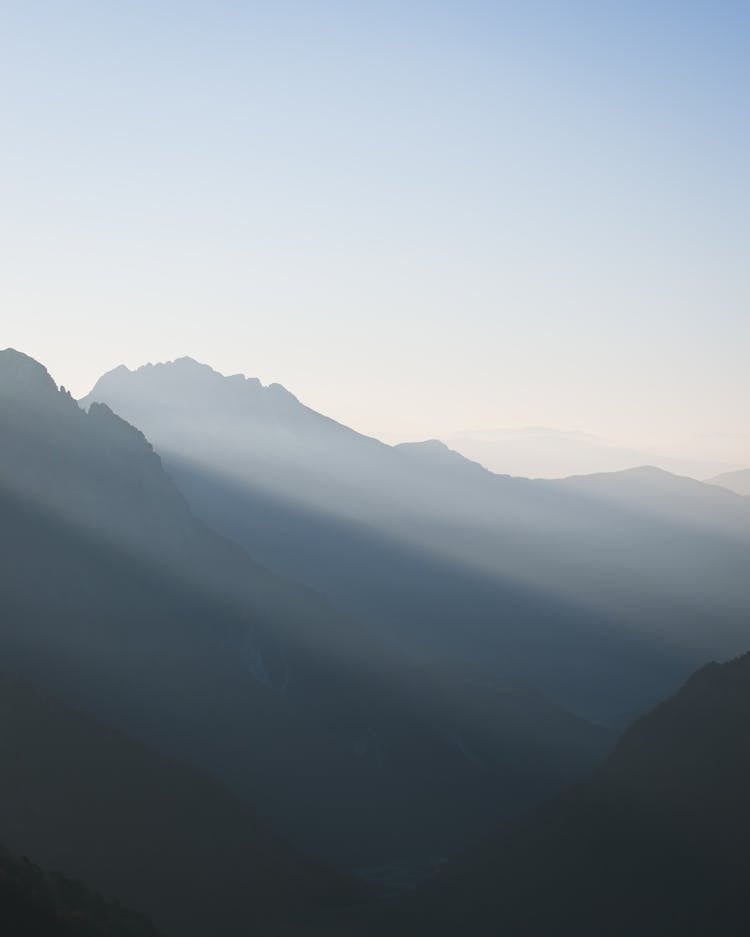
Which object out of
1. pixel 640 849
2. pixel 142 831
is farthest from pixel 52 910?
pixel 640 849

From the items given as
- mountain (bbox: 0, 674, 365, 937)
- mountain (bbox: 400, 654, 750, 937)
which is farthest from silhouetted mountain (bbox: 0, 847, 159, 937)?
mountain (bbox: 400, 654, 750, 937)

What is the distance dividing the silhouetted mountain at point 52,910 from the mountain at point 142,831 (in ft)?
125

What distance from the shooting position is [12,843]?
447ft

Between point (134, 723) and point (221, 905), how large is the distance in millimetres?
55466

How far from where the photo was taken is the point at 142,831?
15362 cm

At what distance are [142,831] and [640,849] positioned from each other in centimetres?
7140

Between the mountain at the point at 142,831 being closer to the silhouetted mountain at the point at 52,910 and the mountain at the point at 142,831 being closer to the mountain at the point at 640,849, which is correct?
the mountain at the point at 640,849

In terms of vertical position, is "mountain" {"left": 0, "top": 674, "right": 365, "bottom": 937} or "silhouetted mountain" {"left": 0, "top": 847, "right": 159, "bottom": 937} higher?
"silhouetted mountain" {"left": 0, "top": 847, "right": 159, "bottom": 937}

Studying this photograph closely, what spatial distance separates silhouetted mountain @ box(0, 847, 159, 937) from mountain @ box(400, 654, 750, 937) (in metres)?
51.2

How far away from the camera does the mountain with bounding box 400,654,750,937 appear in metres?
126

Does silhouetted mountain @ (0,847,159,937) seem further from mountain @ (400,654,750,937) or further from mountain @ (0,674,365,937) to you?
mountain @ (400,654,750,937)

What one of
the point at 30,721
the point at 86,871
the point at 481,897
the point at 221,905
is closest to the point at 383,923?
the point at 481,897

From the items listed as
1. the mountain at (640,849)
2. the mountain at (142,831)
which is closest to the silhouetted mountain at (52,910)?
the mountain at (142,831)

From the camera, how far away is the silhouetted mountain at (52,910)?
7881cm
